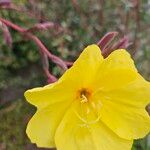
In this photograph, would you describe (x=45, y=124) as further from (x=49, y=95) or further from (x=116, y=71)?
(x=116, y=71)

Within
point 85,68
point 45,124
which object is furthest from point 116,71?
point 45,124

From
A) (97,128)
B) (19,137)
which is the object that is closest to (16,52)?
(19,137)

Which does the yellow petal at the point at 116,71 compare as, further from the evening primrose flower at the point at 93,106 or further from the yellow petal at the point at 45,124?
the yellow petal at the point at 45,124

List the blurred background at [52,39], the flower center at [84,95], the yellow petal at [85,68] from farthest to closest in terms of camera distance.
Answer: the blurred background at [52,39] < the flower center at [84,95] < the yellow petal at [85,68]

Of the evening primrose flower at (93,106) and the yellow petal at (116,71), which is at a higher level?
the yellow petal at (116,71)

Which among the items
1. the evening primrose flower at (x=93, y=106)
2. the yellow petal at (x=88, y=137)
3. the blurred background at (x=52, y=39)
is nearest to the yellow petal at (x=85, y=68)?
the evening primrose flower at (x=93, y=106)

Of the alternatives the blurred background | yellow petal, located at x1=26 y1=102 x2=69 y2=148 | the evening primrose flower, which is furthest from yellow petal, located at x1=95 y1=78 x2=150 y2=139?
the blurred background

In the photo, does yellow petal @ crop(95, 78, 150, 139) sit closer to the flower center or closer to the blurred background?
the flower center

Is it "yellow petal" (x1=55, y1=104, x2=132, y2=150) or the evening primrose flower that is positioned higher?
the evening primrose flower
